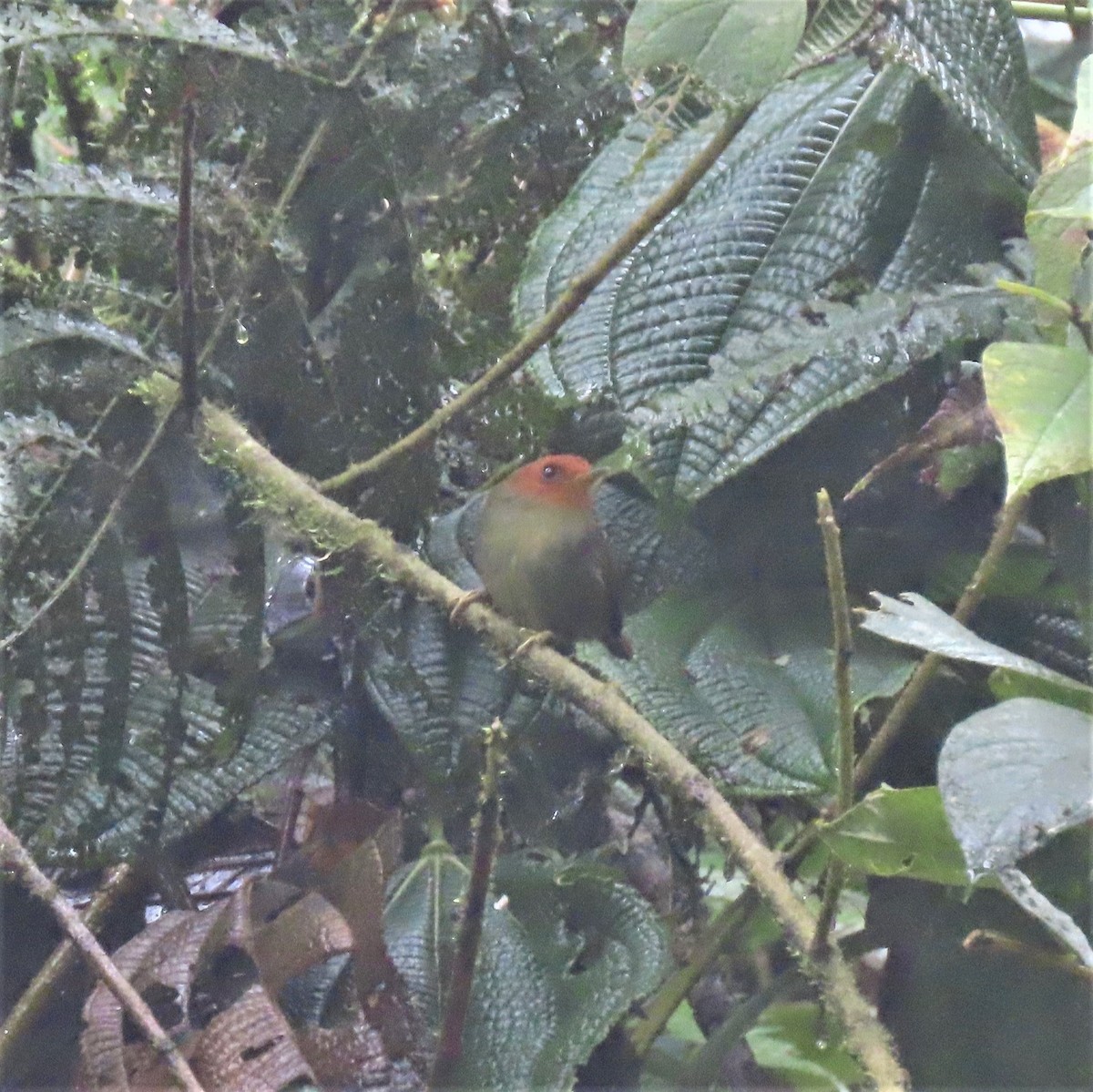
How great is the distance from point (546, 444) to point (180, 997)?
3.54 ft

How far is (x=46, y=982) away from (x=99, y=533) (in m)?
0.64

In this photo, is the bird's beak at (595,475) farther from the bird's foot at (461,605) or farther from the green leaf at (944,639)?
the green leaf at (944,639)

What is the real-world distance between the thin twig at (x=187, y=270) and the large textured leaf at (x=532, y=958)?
31.2 inches

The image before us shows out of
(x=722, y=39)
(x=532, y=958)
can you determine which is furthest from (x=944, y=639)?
(x=532, y=958)

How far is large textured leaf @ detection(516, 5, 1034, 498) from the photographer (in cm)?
159

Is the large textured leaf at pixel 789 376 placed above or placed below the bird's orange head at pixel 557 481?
above

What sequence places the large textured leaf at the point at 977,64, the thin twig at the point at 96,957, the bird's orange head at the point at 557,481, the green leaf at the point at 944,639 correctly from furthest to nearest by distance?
the bird's orange head at the point at 557,481, the large textured leaf at the point at 977,64, the thin twig at the point at 96,957, the green leaf at the point at 944,639

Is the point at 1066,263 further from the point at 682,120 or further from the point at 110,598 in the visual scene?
the point at 110,598

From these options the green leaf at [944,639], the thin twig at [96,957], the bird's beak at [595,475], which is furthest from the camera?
the bird's beak at [595,475]

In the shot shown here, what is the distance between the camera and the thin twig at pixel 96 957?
140cm

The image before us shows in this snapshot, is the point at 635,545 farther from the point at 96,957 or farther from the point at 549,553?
the point at 96,957

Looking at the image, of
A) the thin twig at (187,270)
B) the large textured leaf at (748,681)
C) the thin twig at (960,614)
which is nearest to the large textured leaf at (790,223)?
the large textured leaf at (748,681)

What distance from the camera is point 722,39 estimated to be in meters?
1.04

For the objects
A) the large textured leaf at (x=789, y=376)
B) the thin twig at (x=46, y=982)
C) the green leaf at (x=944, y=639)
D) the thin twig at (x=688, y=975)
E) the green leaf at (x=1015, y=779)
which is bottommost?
the thin twig at (x=688, y=975)
